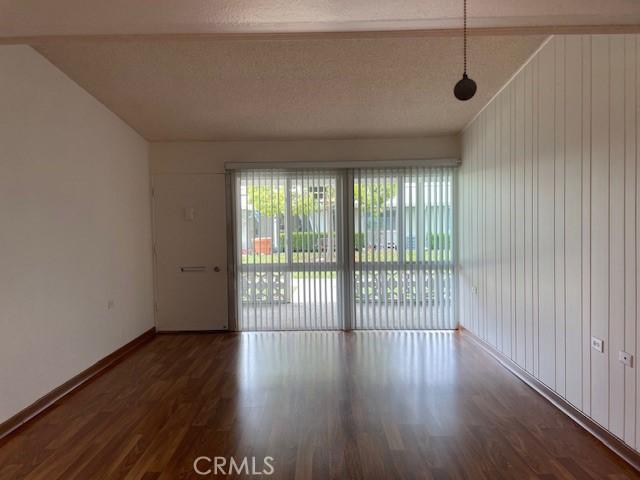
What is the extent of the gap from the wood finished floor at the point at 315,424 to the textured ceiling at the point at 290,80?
260 cm

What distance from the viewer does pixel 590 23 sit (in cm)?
187

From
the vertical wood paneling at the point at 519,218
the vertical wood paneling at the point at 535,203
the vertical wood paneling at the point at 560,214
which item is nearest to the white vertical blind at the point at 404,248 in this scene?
the vertical wood paneling at the point at 519,218

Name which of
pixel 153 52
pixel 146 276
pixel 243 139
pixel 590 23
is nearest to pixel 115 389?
pixel 146 276

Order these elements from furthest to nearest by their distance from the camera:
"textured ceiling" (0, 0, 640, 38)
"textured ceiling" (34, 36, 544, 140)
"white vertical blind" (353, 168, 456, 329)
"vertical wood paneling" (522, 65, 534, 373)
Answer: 1. "white vertical blind" (353, 168, 456, 329)
2. "vertical wood paneling" (522, 65, 534, 373)
3. "textured ceiling" (34, 36, 544, 140)
4. "textured ceiling" (0, 0, 640, 38)

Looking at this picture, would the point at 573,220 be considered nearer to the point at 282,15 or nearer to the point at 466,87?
the point at 466,87

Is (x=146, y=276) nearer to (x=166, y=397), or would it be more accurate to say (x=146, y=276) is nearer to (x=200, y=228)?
(x=200, y=228)

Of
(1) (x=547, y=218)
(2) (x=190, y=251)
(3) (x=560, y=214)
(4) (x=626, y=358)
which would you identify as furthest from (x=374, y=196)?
(4) (x=626, y=358)

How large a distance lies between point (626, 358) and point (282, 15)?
9.19 ft

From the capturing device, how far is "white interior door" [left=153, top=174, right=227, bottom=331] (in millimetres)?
4781

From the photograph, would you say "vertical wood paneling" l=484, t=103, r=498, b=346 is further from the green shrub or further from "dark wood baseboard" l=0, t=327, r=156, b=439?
"dark wood baseboard" l=0, t=327, r=156, b=439

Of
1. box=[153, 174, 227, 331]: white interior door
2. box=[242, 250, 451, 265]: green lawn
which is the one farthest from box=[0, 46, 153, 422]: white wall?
box=[242, 250, 451, 265]: green lawn

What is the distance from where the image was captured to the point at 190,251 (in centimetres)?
482

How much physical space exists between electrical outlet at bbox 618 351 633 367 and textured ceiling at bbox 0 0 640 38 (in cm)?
182

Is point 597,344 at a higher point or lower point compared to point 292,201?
lower
